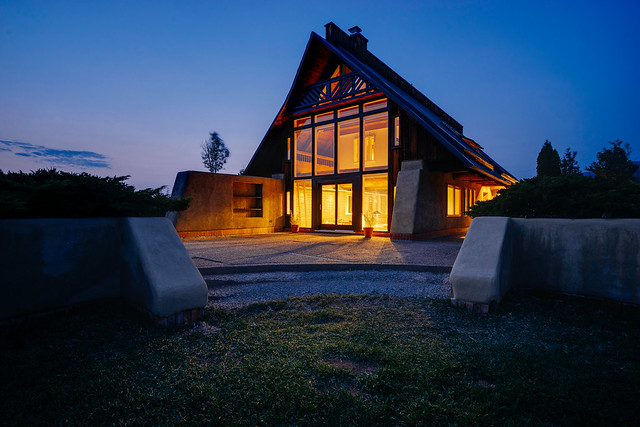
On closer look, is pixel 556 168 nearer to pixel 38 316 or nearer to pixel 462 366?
pixel 462 366

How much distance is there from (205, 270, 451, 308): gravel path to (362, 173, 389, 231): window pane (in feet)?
20.9

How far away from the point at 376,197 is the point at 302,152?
418cm

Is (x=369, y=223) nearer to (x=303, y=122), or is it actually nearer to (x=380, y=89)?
(x=380, y=89)

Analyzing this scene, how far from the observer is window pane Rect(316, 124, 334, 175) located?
1289 centimetres

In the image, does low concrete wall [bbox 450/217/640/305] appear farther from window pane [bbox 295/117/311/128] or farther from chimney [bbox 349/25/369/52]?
chimney [bbox 349/25/369/52]

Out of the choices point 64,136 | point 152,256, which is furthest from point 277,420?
point 64,136

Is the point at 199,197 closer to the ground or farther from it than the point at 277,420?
farther from it

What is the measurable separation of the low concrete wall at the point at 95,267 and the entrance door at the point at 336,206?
964 cm

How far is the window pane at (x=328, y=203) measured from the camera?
507 inches

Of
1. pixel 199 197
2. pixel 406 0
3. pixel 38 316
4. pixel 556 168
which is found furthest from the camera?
pixel 406 0

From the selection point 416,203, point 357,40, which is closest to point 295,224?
point 416,203

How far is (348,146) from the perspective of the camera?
502 inches

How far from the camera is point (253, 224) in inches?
495

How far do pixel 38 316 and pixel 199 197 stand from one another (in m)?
8.63
